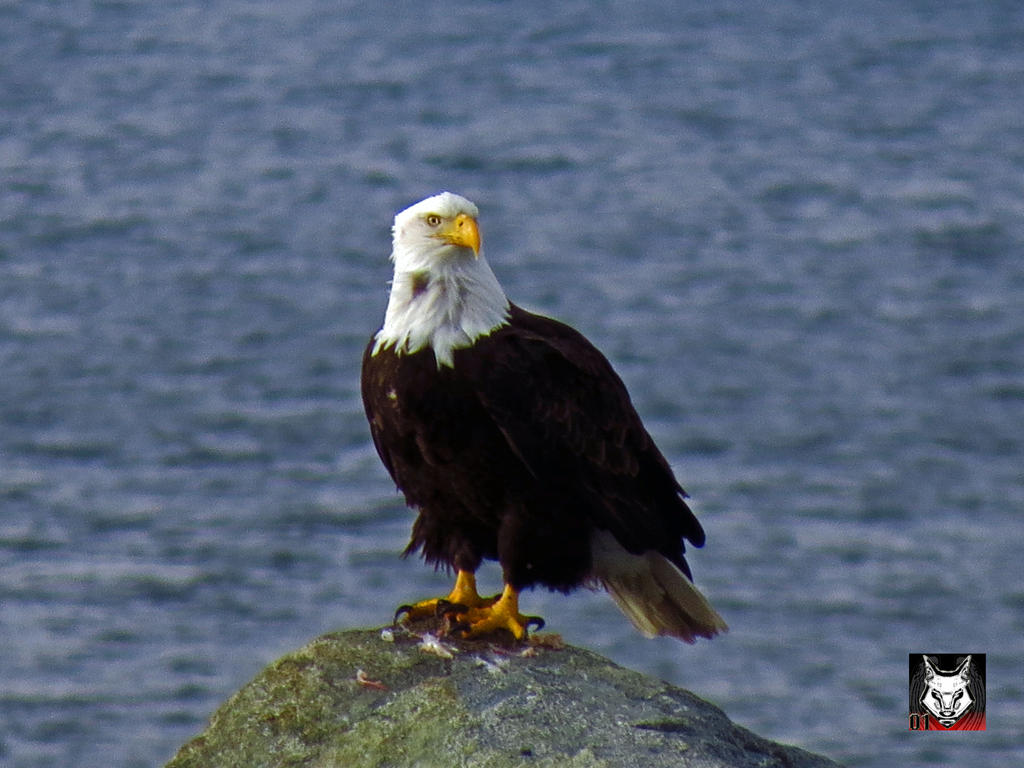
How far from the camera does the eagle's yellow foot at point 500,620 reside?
21.3 feet

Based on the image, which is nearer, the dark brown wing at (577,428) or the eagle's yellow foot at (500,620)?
the dark brown wing at (577,428)

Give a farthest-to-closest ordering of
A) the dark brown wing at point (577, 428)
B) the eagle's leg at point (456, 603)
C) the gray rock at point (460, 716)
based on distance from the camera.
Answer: the eagle's leg at point (456, 603) → the dark brown wing at point (577, 428) → the gray rock at point (460, 716)

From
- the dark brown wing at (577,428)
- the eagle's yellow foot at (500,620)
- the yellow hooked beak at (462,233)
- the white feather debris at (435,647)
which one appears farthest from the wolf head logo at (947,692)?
the yellow hooked beak at (462,233)

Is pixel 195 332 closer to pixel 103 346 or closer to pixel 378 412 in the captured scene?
pixel 103 346

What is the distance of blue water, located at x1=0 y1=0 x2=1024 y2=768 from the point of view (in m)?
13.7

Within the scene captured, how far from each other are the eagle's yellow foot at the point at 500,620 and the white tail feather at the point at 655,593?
0.43m

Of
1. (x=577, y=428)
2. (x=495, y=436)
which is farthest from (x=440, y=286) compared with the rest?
(x=577, y=428)

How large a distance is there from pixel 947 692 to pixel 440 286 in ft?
9.01

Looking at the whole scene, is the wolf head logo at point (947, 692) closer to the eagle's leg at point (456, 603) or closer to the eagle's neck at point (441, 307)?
the eagle's leg at point (456, 603)

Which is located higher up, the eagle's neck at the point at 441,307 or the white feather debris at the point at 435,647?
the eagle's neck at the point at 441,307

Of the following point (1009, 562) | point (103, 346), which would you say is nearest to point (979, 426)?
point (1009, 562)

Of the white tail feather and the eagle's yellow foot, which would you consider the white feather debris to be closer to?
the eagle's yellow foot

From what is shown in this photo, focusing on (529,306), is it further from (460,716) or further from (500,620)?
(460,716)

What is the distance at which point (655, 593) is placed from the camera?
7020 mm
